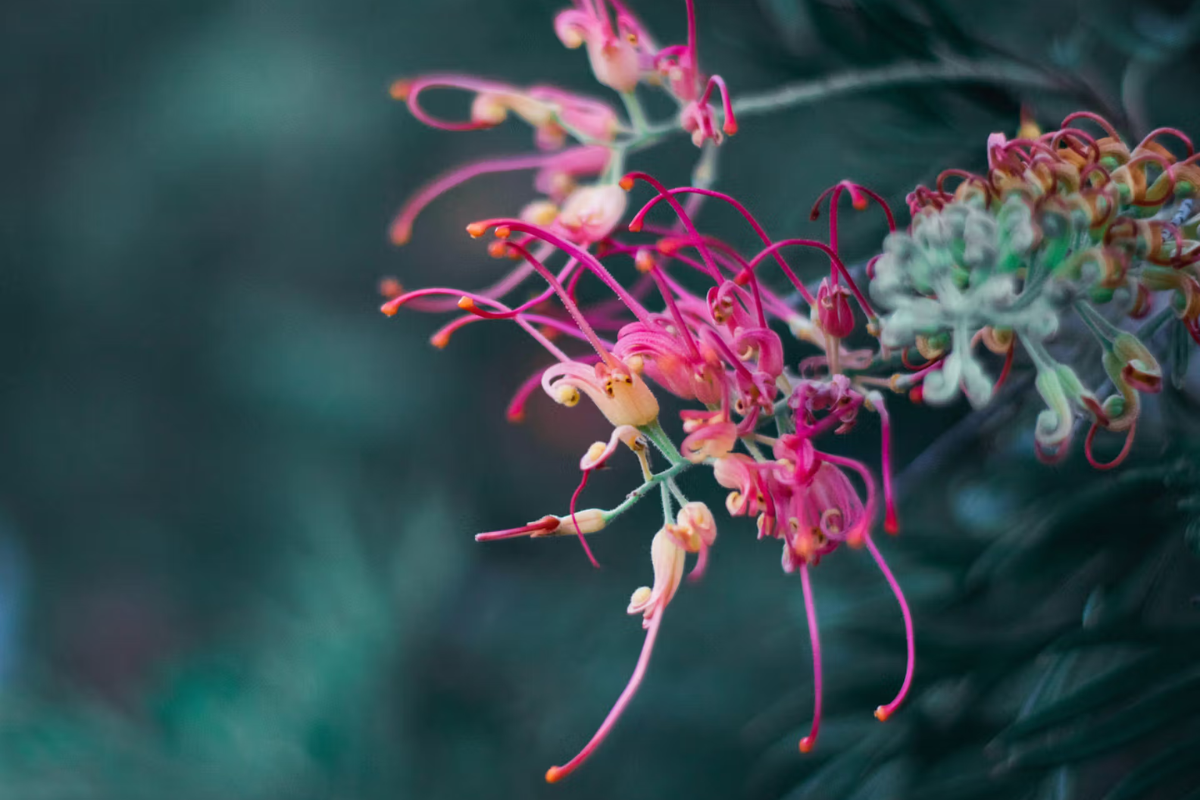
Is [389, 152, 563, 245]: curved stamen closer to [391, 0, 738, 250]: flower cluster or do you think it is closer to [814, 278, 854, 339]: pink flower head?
[391, 0, 738, 250]: flower cluster

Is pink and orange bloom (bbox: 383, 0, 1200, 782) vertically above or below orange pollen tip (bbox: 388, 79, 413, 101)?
below

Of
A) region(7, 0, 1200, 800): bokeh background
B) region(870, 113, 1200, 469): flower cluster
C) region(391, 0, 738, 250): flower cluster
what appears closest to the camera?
region(870, 113, 1200, 469): flower cluster

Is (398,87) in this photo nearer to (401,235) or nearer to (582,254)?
(401,235)

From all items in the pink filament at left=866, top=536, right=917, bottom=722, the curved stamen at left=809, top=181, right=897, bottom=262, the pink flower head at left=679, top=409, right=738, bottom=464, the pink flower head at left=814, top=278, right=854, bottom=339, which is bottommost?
the pink filament at left=866, top=536, right=917, bottom=722

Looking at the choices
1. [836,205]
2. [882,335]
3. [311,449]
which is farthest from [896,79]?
[311,449]

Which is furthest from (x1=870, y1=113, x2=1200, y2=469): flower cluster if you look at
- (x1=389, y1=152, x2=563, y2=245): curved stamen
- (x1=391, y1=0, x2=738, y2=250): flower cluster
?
(x1=389, y1=152, x2=563, y2=245): curved stamen

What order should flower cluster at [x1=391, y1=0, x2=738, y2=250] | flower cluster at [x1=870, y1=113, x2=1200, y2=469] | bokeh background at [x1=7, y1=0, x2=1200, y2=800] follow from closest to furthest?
flower cluster at [x1=870, y1=113, x2=1200, y2=469] < flower cluster at [x1=391, y1=0, x2=738, y2=250] < bokeh background at [x1=7, y1=0, x2=1200, y2=800]
